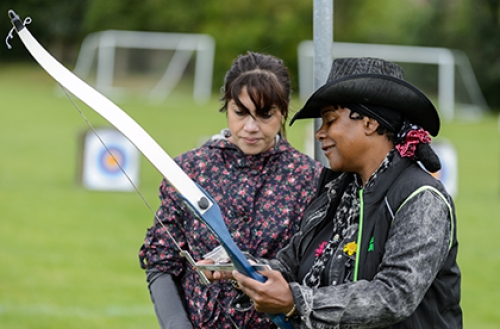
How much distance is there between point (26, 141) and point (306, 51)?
14666mm

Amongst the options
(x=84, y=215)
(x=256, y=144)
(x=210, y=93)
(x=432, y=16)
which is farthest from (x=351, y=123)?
(x=432, y=16)

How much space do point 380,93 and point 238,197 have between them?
670mm

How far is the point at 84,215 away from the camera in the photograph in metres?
10.2

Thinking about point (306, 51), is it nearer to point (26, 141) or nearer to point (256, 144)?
point (26, 141)

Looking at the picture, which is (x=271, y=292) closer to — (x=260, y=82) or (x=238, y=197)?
(x=238, y=197)

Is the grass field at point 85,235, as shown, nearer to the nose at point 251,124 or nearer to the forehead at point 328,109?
the nose at point 251,124

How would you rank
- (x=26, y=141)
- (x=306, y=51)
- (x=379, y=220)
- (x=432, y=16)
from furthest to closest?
(x=432, y=16)
(x=306, y=51)
(x=26, y=141)
(x=379, y=220)

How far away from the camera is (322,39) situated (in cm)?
282

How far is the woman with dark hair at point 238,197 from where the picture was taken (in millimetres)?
2660

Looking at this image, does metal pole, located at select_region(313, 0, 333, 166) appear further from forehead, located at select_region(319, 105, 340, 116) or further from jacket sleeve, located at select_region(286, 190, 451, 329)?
jacket sleeve, located at select_region(286, 190, 451, 329)

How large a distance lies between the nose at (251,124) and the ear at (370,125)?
522 mm

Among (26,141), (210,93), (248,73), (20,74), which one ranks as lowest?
(248,73)

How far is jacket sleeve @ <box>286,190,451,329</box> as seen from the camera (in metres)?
2.06

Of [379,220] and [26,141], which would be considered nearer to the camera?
[379,220]
